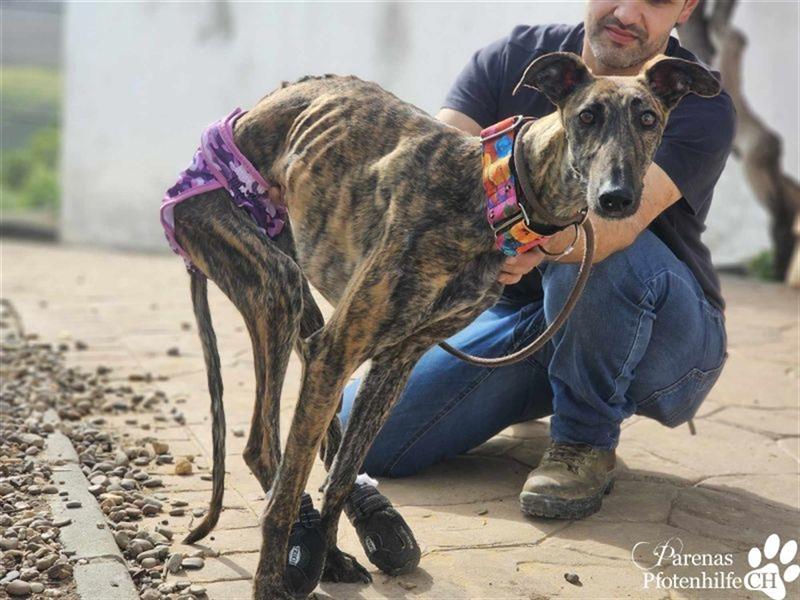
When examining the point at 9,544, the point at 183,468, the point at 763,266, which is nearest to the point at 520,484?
the point at 183,468

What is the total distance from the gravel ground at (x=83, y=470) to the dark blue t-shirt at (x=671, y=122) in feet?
5.19

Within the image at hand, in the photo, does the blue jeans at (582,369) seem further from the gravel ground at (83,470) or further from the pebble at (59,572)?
the pebble at (59,572)

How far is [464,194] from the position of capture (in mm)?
3141

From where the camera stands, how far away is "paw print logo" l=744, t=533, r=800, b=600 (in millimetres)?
3355

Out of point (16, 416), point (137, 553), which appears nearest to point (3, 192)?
point (16, 416)

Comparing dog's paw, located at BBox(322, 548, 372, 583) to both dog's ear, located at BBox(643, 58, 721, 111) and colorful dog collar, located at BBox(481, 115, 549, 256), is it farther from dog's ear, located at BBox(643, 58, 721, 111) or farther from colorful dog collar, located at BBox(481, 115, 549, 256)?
dog's ear, located at BBox(643, 58, 721, 111)

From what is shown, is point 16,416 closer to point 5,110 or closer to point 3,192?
point 5,110

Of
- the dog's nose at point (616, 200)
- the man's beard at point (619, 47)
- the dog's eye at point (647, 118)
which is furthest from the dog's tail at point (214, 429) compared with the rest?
the man's beard at point (619, 47)

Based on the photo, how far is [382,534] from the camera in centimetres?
335

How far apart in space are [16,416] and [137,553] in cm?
145

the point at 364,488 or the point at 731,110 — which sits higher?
the point at 731,110

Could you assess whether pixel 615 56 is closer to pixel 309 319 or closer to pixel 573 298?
pixel 573 298

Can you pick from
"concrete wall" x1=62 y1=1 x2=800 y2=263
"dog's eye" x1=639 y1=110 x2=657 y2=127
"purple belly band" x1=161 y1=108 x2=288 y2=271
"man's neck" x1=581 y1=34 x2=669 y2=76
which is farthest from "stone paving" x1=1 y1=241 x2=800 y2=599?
"concrete wall" x1=62 y1=1 x2=800 y2=263

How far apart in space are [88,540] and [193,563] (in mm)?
324
